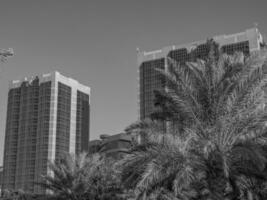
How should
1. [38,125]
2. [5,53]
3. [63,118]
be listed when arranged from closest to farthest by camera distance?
[5,53], [38,125], [63,118]

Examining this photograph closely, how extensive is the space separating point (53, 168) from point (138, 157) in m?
16.6

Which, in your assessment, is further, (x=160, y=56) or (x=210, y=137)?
(x=160, y=56)

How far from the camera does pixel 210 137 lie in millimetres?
15531

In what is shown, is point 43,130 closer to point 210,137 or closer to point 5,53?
point 5,53

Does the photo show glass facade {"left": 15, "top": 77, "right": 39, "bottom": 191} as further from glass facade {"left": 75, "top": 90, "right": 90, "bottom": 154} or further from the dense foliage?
the dense foliage

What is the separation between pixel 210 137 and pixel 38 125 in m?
143

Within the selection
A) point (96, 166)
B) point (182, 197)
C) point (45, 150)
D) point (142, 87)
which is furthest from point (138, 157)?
point (45, 150)

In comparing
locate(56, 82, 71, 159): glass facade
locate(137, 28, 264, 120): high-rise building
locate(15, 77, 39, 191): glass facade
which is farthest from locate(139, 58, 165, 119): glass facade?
locate(15, 77, 39, 191): glass facade

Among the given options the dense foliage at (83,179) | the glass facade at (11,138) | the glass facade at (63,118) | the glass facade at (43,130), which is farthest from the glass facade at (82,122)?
the dense foliage at (83,179)

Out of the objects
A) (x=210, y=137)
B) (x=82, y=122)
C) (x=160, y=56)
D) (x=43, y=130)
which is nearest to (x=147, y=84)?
(x=160, y=56)

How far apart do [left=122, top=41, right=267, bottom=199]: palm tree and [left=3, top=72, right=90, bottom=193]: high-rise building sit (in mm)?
134422

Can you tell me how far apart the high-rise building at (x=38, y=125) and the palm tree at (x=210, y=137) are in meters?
134

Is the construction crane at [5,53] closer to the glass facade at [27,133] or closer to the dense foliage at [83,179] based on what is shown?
the dense foliage at [83,179]

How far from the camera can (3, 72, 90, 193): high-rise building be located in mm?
150250
